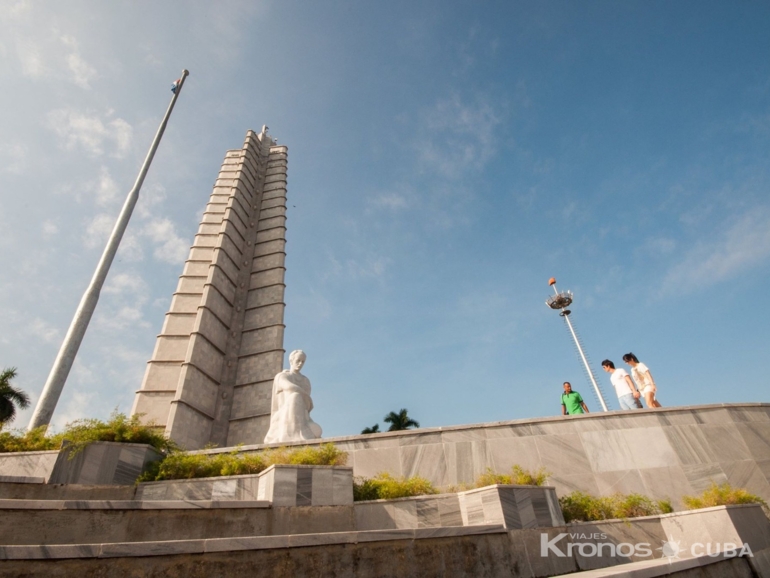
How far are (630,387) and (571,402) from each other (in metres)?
1.47

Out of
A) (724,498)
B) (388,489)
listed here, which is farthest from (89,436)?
(724,498)

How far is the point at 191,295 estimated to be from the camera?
72.2 ft

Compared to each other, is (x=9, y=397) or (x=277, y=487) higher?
(x=9, y=397)

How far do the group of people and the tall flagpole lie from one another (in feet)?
41.1

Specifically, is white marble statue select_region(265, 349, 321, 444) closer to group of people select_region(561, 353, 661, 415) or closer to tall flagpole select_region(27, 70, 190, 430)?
tall flagpole select_region(27, 70, 190, 430)

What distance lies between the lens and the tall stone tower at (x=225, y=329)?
57.8 feet

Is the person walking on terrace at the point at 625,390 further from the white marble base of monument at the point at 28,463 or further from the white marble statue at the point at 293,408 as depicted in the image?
the white marble base of monument at the point at 28,463

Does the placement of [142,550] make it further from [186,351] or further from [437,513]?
[186,351]

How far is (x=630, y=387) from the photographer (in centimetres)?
977

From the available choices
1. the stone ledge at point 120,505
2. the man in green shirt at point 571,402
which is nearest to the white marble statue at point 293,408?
the stone ledge at point 120,505

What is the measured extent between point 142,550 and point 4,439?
7326 millimetres

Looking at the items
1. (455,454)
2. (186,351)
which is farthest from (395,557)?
(186,351)

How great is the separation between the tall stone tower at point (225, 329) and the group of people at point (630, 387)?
12.6 m

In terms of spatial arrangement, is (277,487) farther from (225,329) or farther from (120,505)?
(225,329)
